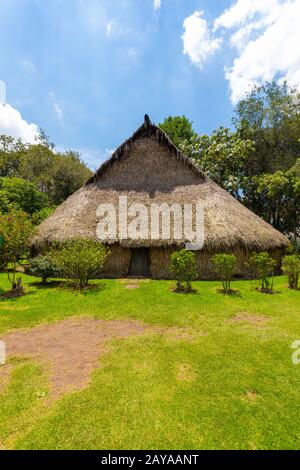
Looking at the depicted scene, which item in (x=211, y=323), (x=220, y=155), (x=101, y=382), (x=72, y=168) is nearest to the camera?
(x=101, y=382)

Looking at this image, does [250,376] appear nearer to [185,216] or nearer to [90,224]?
[185,216]

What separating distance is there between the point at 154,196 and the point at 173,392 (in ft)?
42.6

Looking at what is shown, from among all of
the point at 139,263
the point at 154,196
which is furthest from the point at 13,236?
the point at 154,196

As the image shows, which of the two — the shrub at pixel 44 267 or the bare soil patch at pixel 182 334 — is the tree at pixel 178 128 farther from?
the bare soil patch at pixel 182 334

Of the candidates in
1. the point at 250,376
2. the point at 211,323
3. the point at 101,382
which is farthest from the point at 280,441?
the point at 211,323

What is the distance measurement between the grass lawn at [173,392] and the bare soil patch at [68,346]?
20 centimetres

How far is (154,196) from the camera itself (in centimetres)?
1608

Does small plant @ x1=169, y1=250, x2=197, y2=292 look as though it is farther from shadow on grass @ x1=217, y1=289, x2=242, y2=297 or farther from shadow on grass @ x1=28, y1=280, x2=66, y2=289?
shadow on grass @ x1=28, y1=280, x2=66, y2=289

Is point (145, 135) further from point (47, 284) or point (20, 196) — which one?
point (20, 196)

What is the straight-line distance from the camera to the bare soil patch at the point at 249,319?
25.1 feet

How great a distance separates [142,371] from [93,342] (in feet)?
6.12

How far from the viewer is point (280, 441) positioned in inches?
132

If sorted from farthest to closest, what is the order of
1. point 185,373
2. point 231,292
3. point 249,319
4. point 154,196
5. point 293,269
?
point 154,196
point 293,269
point 231,292
point 249,319
point 185,373

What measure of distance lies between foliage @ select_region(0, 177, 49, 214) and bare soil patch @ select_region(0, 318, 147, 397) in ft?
55.6
